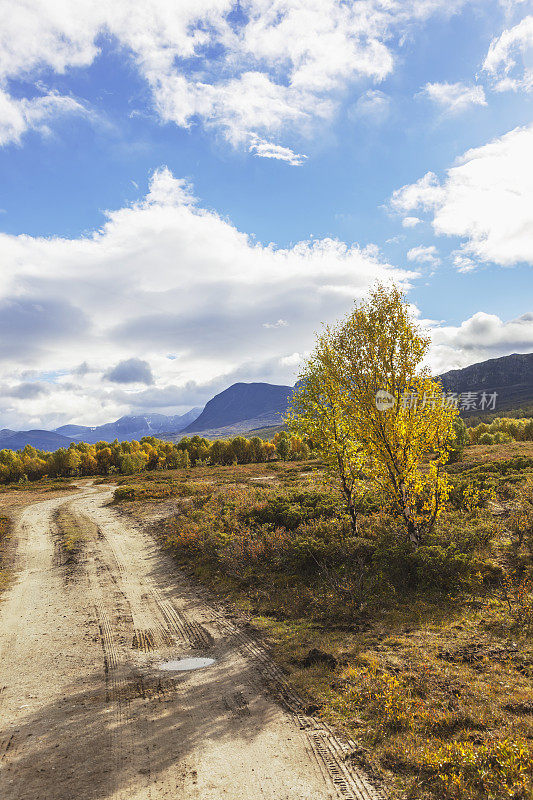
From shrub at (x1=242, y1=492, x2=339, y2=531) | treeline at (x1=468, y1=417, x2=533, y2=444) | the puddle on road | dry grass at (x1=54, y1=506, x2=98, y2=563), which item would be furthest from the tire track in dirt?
treeline at (x1=468, y1=417, x2=533, y2=444)

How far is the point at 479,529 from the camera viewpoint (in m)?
14.9

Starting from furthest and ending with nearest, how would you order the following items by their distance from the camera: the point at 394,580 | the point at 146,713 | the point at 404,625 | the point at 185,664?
the point at 394,580, the point at 404,625, the point at 185,664, the point at 146,713

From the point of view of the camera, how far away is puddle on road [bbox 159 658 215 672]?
9.64 metres

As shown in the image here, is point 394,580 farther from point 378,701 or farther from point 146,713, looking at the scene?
point 146,713

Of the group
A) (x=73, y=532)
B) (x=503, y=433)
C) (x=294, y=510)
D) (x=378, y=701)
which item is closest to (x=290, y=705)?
(x=378, y=701)

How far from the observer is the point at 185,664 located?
9844mm

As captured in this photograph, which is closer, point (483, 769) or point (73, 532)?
point (483, 769)

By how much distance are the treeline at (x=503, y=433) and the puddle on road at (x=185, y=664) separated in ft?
247

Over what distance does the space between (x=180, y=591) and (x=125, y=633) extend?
12.8 ft

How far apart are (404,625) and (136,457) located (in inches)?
3372

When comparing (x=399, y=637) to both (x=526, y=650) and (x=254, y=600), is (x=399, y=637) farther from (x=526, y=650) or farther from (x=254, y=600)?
(x=254, y=600)

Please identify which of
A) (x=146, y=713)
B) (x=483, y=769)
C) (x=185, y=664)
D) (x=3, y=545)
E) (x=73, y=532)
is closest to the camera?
(x=483, y=769)

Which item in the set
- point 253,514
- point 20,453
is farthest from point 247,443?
point 253,514

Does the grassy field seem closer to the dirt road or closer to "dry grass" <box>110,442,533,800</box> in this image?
"dry grass" <box>110,442,533,800</box>
